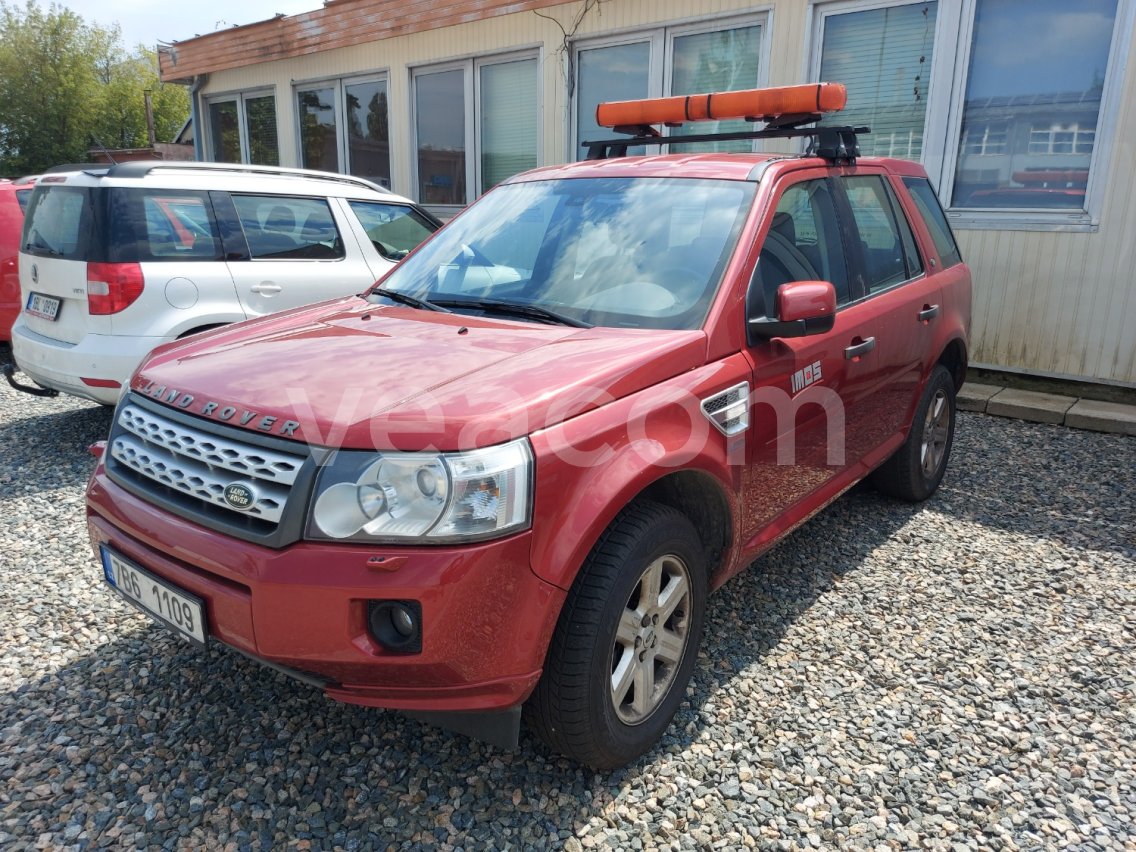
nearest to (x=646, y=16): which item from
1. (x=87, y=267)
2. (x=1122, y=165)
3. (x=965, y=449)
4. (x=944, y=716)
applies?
(x=1122, y=165)

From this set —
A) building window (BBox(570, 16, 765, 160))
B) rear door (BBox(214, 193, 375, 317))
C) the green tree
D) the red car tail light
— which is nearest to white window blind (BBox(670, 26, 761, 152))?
building window (BBox(570, 16, 765, 160))

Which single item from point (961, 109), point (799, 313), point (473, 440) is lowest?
point (473, 440)

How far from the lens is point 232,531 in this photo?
201 cm

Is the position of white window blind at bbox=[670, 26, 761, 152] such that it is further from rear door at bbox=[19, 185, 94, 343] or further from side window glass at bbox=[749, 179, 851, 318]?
rear door at bbox=[19, 185, 94, 343]

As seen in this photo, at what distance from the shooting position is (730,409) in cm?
261

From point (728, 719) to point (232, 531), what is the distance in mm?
1694

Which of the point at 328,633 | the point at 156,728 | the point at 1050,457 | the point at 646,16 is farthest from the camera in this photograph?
the point at 646,16

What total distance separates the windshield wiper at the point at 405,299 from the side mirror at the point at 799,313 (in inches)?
44.6

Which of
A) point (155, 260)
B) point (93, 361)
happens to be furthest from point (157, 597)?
point (155, 260)

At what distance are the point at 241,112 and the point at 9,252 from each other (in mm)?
7687

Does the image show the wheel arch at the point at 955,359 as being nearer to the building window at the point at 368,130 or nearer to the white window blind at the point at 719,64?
Answer: the white window blind at the point at 719,64

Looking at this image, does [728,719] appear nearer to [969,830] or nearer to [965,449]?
[969,830]

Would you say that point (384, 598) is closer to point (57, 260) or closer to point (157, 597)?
point (157, 597)

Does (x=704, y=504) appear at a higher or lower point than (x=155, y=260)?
lower
